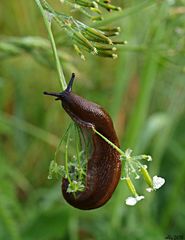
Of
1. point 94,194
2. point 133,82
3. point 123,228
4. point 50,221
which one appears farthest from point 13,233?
point 133,82

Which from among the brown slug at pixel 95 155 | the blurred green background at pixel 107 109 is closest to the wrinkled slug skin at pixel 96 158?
the brown slug at pixel 95 155

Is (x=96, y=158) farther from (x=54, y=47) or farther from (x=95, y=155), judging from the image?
(x=54, y=47)

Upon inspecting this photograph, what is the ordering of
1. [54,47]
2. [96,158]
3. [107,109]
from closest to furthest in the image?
[54,47] < [96,158] < [107,109]

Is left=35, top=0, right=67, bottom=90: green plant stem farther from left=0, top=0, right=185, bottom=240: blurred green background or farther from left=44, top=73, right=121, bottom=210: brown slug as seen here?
left=0, top=0, right=185, bottom=240: blurred green background

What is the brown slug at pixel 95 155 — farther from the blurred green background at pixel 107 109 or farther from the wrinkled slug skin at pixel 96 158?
the blurred green background at pixel 107 109

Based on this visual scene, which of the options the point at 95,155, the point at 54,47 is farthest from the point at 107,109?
the point at 54,47

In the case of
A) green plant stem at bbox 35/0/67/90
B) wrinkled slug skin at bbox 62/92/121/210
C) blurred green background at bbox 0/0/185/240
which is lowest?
blurred green background at bbox 0/0/185/240

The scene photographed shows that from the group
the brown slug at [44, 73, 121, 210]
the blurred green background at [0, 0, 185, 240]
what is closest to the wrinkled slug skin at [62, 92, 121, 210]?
the brown slug at [44, 73, 121, 210]
